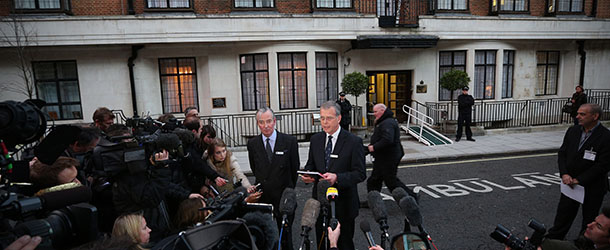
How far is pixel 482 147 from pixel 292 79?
24.8 ft

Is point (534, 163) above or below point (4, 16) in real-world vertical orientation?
below

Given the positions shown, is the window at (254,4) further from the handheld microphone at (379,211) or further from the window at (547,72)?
the window at (547,72)

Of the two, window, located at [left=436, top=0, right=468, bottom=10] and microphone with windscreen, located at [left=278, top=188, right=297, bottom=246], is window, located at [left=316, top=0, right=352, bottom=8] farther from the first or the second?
microphone with windscreen, located at [left=278, top=188, right=297, bottom=246]

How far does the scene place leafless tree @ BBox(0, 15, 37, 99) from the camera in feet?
36.9

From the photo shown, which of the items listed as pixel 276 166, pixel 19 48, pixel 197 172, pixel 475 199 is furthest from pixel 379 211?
pixel 19 48

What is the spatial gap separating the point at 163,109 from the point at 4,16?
19.5 feet

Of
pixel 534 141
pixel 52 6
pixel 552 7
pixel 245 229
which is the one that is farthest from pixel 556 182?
pixel 52 6

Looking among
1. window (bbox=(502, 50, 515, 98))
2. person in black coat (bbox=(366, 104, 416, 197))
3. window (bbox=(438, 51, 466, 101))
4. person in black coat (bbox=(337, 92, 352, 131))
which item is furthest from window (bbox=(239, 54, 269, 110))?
window (bbox=(502, 50, 515, 98))

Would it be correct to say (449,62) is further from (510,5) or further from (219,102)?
(219,102)

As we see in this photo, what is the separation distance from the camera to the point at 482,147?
11.5 metres

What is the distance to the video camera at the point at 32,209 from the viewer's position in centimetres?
167

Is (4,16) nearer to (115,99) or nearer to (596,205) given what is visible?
A: (115,99)

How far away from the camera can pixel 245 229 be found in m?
1.84

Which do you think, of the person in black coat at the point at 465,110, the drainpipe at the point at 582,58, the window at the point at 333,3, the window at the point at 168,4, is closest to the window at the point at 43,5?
the window at the point at 168,4
